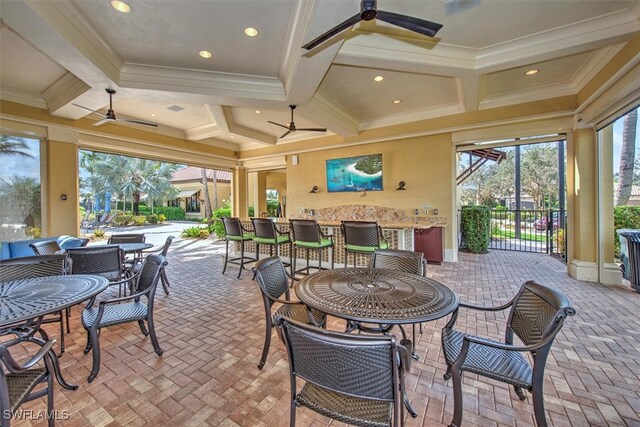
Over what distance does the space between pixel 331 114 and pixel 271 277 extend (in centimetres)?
416

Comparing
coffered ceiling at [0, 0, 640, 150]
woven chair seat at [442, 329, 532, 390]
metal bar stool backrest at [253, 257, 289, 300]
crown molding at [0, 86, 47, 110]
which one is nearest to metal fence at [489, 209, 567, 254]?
coffered ceiling at [0, 0, 640, 150]

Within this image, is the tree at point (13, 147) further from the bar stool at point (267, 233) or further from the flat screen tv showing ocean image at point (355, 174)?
the flat screen tv showing ocean image at point (355, 174)

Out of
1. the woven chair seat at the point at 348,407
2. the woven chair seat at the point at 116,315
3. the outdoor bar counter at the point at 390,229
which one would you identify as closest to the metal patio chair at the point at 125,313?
the woven chair seat at the point at 116,315

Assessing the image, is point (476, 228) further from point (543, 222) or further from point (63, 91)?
point (63, 91)

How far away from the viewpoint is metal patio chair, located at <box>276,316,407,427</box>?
3.52 feet

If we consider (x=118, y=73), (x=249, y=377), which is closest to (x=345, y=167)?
(x=118, y=73)

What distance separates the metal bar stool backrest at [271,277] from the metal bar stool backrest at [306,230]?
72.9 inches

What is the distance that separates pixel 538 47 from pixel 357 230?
10.5ft

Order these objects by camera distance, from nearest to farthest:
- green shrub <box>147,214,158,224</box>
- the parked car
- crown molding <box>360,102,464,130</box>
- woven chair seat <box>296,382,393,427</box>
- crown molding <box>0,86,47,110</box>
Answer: woven chair seat <box>296,382,393,427</box> < crown molding <box>0,86,47,110</box> < crown molding <box>360,102,464,130</box> < the parked car < green shrub <box>147,214,158,224</box>

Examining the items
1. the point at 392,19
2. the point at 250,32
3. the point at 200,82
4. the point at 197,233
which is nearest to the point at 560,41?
the point at 392,19

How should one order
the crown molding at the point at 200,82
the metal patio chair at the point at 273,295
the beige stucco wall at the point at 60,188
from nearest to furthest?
the metal patio chair at the point at 273,295
the crown molding at the point at 200,82
the beige stucco wall at the point at 60,188

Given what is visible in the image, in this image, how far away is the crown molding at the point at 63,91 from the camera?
13.9 ft

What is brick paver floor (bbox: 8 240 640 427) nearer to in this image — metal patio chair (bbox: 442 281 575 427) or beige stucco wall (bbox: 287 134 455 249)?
metal patio chair (bbox: 442 281 575 427)

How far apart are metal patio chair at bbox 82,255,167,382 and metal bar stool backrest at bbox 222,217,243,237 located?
100 inches
